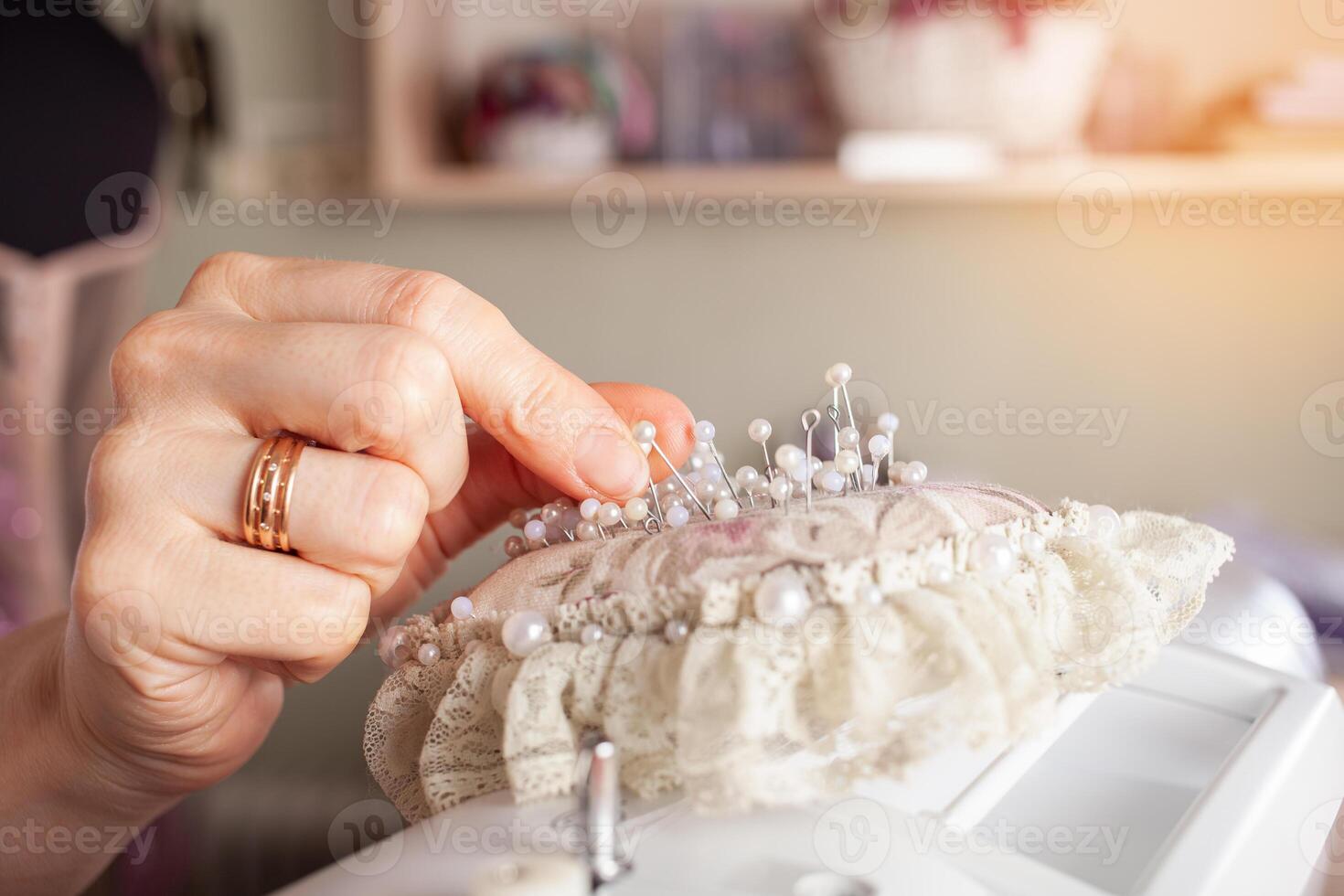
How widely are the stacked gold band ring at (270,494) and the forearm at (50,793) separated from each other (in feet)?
0.79

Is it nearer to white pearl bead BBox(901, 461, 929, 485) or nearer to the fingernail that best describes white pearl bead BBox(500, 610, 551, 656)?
the fingernail

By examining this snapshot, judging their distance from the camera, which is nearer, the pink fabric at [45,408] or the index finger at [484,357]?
the index finger at [484,357]

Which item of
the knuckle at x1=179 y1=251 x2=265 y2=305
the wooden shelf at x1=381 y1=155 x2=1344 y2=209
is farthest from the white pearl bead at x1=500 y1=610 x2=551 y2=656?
the wooden shelf at x1=381 y1=155 x2=1344 y2=209

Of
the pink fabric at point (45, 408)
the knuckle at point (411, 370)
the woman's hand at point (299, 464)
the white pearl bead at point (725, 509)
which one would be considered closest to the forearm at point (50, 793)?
the woman's hand at point (299, 464)

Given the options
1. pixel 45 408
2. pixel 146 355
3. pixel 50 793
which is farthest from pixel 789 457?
pixel 45 408

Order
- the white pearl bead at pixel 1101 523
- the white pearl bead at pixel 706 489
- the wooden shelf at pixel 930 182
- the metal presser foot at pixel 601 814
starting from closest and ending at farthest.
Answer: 1. the metal presser foot at pixel 601 814
2. the white pearl bead at pixel 1101 523
3. the white pearl bead at pixel 706 489
4. the wooden shelf at pixel 930 182

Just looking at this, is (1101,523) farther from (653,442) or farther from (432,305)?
(432,305)

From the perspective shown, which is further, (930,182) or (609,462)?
(930,182)

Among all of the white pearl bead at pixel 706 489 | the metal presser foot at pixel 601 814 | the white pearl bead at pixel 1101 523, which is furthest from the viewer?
the white pearl bead at pixel 706 489

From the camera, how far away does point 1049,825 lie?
49 cm

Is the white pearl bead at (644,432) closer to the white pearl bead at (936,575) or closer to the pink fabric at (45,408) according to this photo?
the white pearl bead at (936,575)

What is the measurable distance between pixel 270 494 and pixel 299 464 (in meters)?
0.02

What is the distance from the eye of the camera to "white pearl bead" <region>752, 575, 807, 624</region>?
0.42 meters

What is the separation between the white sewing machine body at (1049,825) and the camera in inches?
15.8
